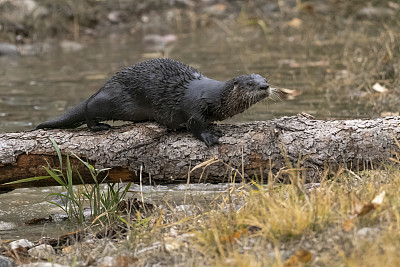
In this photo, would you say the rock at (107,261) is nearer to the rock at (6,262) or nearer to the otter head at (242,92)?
the rock at (6,262)

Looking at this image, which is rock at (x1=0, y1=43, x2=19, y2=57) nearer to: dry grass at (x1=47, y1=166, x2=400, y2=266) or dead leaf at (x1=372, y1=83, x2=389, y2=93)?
dead leaf at (x1=372, y1=83, x2=389, y2=93)

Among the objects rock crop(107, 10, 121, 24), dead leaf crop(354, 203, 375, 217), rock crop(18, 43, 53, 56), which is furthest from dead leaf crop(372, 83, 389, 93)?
rock crop(107, 10, 121, 24)

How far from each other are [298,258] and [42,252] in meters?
1.51

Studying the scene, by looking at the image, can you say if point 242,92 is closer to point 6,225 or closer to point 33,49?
point 6,225

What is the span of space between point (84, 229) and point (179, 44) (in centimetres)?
821

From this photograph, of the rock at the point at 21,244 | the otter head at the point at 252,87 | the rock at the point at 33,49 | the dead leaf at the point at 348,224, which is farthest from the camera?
the rock at the point at 33,49

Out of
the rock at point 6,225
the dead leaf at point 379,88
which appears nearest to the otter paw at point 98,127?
the rock at point 6,225

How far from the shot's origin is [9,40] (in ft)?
39.0

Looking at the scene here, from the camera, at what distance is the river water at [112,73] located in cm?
459

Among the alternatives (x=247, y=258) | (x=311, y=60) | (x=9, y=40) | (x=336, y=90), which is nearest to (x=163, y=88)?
(x=247, y=258)

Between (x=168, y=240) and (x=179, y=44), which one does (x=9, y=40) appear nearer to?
(x=179, y=44)

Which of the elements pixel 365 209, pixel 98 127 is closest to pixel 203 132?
pixel 98 127

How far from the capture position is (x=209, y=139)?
3.95 meters

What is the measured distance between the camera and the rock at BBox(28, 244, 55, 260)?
3.23 metres
